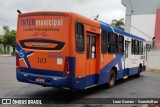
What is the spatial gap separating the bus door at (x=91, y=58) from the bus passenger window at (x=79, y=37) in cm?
58

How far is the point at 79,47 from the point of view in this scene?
9945 mm

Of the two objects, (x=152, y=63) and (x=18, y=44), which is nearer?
(x=18, y=44)

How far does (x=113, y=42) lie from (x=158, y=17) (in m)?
26.9

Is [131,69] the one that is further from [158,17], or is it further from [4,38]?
[4,38]

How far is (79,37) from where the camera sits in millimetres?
9969

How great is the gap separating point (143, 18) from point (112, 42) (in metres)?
28.7

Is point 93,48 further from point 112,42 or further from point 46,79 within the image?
point 46,79

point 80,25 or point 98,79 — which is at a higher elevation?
point 80,25

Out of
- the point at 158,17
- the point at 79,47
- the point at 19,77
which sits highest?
the point at 158,17

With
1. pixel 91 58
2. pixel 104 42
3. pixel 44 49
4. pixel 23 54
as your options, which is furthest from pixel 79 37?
pixel 104 42

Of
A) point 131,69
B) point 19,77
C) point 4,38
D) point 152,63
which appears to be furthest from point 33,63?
point 4,38

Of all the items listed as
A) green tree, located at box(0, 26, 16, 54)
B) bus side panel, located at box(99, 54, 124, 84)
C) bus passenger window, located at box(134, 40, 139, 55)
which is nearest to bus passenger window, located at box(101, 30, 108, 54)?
bus side panel, located at box(99, 54, 124, 84)

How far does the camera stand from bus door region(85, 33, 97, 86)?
35.2ft

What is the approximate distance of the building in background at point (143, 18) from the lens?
128 feet
